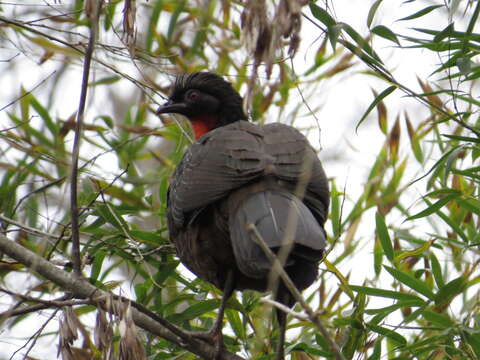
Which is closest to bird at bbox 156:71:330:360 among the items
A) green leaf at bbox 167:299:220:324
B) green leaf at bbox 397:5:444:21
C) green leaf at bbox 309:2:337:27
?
green leaf at bbox 167:299:220:324

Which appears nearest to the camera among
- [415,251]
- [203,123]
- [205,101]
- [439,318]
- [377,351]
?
[439,318]

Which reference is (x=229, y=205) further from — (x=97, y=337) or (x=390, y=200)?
(x=390, y=200)

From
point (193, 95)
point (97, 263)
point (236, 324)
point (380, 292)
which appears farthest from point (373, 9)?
point (97, 263)

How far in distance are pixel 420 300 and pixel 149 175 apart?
269cm

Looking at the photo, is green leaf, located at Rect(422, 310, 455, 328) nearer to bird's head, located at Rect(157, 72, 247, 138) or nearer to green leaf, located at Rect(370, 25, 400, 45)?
green leaf, located at Rect(370, 25, 400, 45)

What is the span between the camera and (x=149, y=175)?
6465 millimetres

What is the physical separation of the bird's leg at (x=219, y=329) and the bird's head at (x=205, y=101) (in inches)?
57.4

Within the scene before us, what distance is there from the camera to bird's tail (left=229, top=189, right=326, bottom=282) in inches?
144

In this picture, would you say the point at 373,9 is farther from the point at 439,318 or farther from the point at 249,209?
the point at 439,318

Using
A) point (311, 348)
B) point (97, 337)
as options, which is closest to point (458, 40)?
point (311, 348)

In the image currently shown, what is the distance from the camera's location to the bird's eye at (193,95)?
5.74 m

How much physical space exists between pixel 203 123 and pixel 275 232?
2285 mm

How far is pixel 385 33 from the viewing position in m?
4.33

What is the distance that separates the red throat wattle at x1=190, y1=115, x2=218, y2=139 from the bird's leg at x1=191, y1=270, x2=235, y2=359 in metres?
1.48
